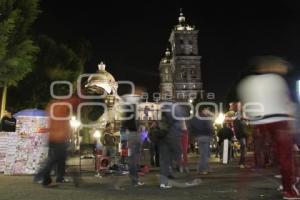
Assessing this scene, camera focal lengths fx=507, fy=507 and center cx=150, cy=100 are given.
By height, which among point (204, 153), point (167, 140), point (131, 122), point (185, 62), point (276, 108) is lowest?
point (204, 153)

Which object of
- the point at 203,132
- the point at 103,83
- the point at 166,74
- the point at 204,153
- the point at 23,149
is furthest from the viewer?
the point at 166,74

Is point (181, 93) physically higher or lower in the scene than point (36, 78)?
higher

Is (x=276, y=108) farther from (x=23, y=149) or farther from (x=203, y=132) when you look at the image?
(x=23, y=149)

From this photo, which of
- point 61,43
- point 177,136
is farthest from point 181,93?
point 177,136

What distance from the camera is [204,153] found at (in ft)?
44.4

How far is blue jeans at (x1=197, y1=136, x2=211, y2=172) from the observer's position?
528 inches

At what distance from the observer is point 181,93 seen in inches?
5394

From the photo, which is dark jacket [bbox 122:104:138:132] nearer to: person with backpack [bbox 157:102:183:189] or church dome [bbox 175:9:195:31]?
A: person with backpack [bbox 157:102:183:189]

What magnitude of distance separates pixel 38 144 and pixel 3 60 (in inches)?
339

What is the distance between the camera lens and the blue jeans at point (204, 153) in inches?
528

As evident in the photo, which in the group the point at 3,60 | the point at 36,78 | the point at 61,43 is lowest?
the point at 3,60

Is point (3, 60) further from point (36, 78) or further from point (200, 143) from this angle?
point (36, 78)

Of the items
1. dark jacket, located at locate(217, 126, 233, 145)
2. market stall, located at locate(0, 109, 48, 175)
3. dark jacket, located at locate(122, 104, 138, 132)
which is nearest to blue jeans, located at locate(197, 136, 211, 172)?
dark jacket, located at locate(122, 104, 138, 132)

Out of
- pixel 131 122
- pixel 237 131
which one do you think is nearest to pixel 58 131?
pixel 131 122
